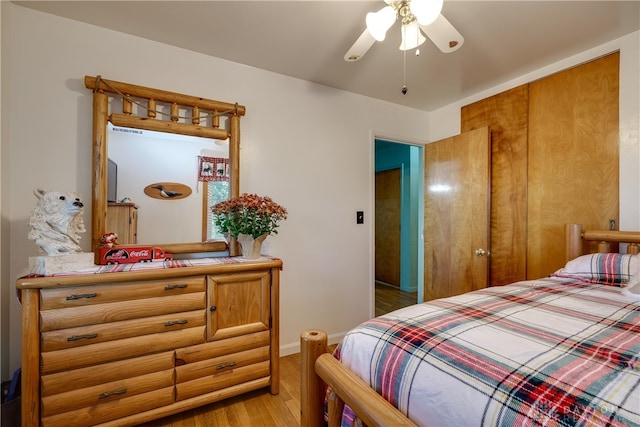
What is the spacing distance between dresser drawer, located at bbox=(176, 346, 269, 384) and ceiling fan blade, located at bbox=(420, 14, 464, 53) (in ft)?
6.68

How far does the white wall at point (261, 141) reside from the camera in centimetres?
159

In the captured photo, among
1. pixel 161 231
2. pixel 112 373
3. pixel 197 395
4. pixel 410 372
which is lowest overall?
pixel 197 395

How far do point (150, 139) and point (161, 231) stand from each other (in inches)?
24.5

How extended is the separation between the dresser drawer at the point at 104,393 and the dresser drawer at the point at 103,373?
0.02 metres

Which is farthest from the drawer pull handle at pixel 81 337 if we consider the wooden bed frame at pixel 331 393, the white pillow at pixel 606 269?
the white pillow at pixel 606 269

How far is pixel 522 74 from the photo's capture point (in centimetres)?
233

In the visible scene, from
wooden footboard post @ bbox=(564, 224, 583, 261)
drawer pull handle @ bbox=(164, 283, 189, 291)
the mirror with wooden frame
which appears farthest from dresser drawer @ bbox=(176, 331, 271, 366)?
wooden footboard post @ bbox=(564, 224, 583, 261)

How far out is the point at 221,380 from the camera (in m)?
1.63

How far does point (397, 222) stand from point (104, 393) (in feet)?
13.2

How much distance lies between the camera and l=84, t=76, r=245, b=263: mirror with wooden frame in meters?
1.67

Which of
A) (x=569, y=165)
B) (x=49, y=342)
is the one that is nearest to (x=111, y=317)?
(x=49, y=342)

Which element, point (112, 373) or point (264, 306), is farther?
point (264, 306)

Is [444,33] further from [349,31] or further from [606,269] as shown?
[606,269]

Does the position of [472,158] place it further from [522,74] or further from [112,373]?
[112,373]
